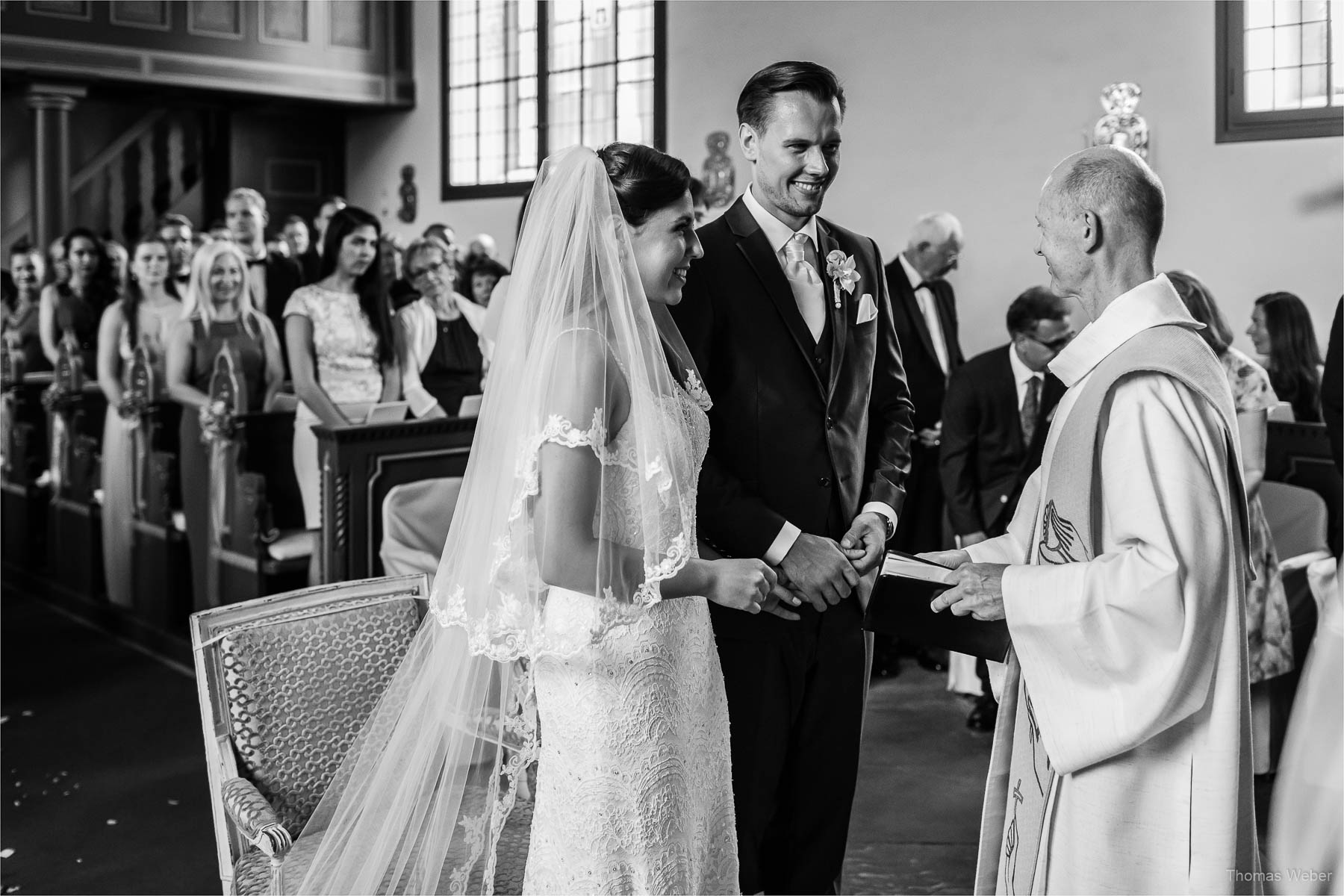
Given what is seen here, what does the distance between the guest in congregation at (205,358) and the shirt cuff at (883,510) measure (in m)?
3.46

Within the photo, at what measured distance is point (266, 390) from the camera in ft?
18.6

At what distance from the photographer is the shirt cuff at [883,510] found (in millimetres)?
2557

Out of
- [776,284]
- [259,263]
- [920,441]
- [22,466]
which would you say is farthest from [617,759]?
[259,263]

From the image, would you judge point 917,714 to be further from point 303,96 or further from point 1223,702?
point 303,96

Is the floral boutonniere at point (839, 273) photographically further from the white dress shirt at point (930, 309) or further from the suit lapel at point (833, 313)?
the white dress shirt at point (930, 309)

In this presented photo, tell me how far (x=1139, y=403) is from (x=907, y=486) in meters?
3.65

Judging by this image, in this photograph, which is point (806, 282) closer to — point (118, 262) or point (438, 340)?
point (438, 340)

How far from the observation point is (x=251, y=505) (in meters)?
4.95

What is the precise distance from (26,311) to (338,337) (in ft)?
14.9

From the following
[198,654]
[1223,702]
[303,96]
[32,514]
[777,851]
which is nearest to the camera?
[1223,702]

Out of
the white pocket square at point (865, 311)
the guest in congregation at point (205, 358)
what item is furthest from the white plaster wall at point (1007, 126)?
the white pocket square at point (865, 311)

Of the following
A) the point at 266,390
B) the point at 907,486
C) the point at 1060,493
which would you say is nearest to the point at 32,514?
the point at 266,390

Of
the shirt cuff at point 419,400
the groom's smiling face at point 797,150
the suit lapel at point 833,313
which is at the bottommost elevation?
the shirt cuff at point 419,400

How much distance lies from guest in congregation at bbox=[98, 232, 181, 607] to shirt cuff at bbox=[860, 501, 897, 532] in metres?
4.05
